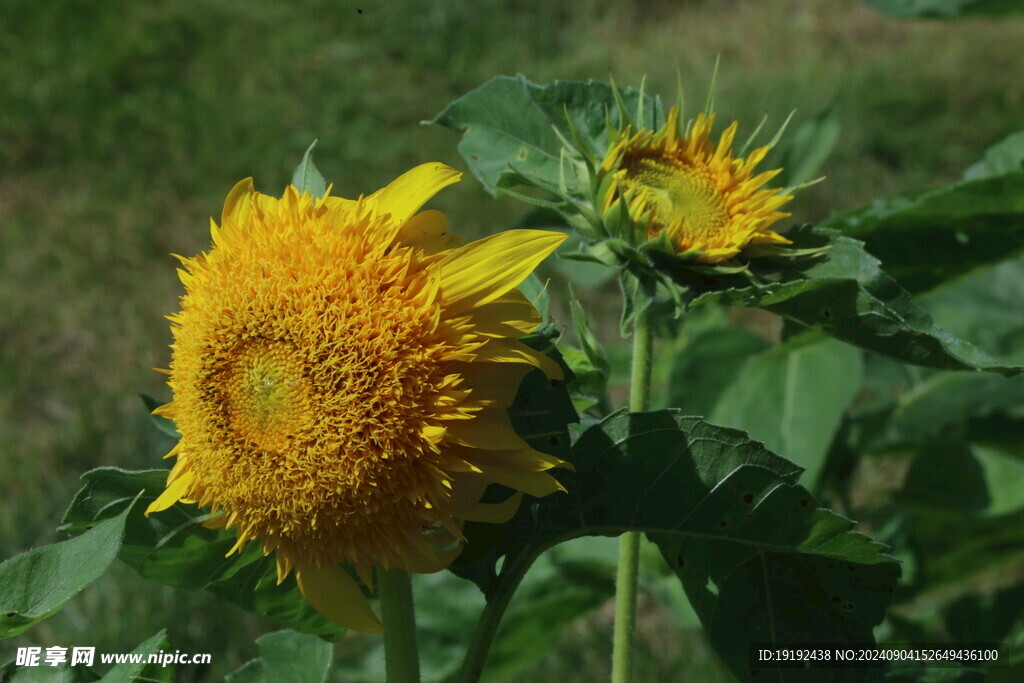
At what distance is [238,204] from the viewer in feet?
3.91

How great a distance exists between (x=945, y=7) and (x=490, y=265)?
1.33 meters

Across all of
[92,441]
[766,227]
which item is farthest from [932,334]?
[92,441]

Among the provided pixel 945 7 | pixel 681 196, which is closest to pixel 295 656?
pixel 681 196

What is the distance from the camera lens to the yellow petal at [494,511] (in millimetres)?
1143

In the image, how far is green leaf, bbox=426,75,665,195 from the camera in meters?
1.49

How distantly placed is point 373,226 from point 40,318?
3269 mm

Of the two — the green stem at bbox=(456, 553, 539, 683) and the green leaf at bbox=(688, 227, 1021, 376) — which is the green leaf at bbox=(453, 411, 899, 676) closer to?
the green stem at bbox=(456, 553, 539, 683)

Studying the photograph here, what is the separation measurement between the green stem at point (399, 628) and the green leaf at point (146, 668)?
229mm

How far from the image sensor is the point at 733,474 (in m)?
1.17

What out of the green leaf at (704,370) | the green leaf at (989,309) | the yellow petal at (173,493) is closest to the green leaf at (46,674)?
the yellow petal at (173,493)

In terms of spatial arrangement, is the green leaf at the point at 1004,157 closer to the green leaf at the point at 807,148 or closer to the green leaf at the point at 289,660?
the green leaf at the point at 807,148

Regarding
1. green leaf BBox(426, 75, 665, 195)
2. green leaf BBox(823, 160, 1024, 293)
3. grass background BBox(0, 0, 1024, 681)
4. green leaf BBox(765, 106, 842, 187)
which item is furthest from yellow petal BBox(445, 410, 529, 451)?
grass background BBox(0, 0, 1024, 681)

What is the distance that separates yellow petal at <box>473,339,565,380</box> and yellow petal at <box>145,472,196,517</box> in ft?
1.07

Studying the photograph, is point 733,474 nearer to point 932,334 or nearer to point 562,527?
point 562,527
